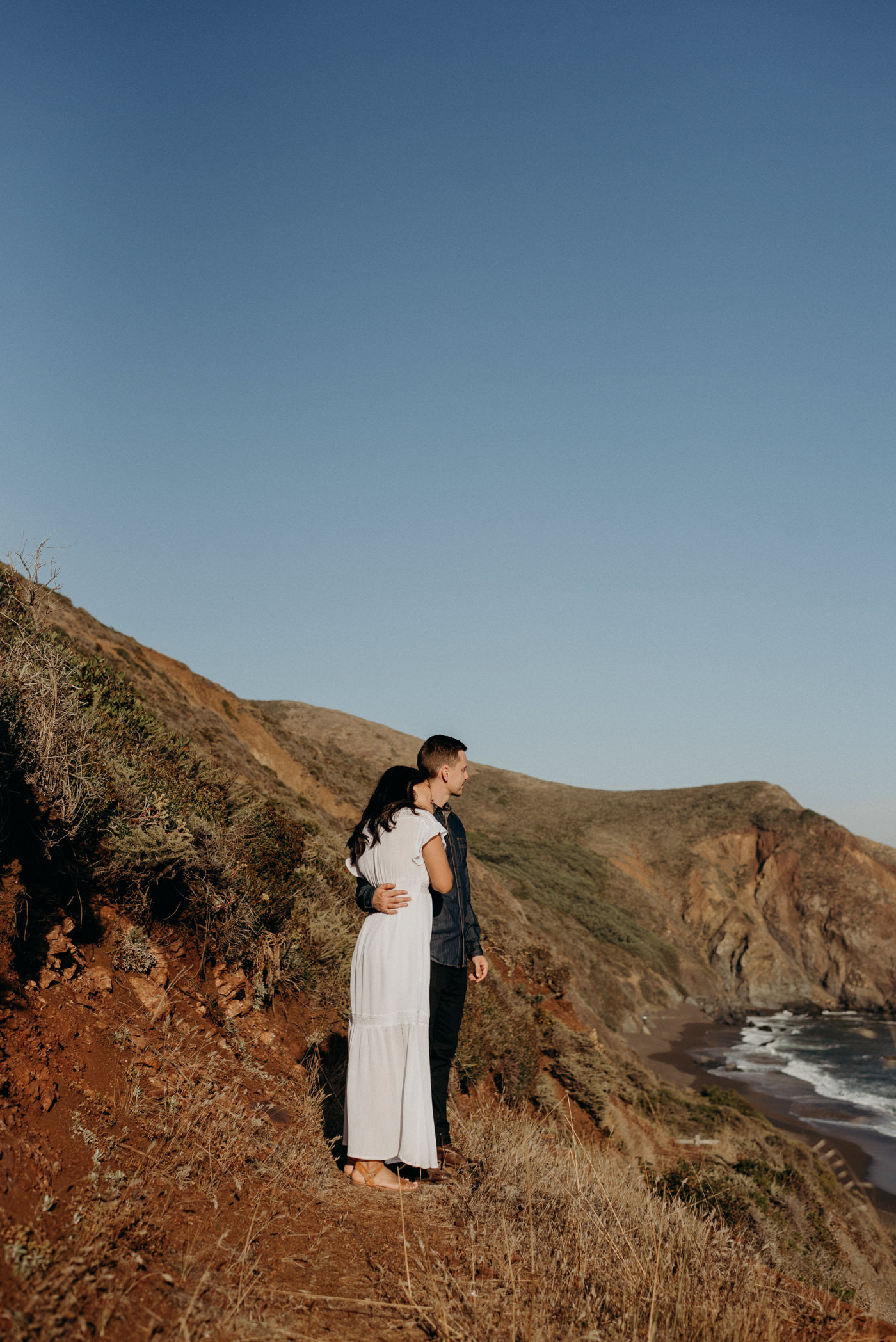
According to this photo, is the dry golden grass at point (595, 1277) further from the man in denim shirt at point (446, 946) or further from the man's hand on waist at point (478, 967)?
the man's hand on waist at point (478, 967)

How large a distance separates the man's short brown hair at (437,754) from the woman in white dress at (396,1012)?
0.23m

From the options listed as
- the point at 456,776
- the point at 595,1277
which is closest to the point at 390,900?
the point at 456,776

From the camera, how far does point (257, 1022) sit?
5254mm

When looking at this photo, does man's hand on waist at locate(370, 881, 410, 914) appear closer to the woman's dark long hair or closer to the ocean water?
the woman's dark long hair

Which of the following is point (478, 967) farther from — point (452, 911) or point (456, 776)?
point (456, 776)

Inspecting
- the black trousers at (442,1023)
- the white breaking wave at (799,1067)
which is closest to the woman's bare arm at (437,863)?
the black trousers at (442,1023)

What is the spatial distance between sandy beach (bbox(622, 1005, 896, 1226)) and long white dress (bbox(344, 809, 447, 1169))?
50.2 feet

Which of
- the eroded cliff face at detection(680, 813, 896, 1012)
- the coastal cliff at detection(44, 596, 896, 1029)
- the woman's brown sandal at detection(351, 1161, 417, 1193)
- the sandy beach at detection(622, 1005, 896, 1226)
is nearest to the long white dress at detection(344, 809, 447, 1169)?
the woman's brown sandal at detection(351, 1161, 417, 1193)

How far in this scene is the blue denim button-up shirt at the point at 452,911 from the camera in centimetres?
399

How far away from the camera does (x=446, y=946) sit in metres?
4.02

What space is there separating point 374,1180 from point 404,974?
1.00 metres

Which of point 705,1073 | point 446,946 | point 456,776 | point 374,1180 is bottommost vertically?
point 705,1073

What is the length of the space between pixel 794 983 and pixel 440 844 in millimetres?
54289

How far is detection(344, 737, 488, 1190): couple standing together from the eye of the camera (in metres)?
3.63
